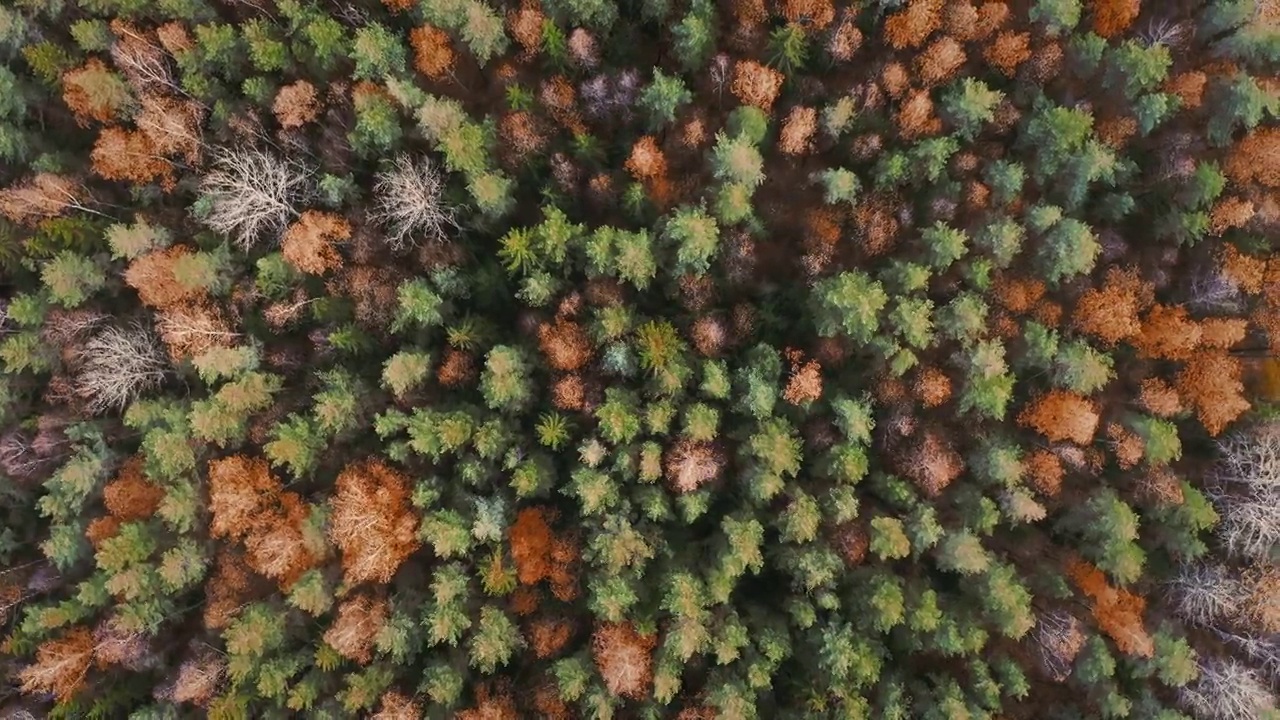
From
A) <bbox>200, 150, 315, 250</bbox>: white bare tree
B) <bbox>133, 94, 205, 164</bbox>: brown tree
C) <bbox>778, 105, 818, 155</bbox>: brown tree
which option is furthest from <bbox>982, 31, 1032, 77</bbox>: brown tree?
<bbox>133, 94, 205, 164</bbox>: brown tree

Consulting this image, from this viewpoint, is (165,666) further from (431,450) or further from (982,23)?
(982,23)

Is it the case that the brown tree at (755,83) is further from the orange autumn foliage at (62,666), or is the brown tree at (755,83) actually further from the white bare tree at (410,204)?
the orange autumn foliage at (62,666)

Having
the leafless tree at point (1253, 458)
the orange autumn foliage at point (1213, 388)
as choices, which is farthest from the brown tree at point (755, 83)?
the leafless tree at point (1253, 458)

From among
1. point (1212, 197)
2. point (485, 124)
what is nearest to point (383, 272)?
point (485, 124)

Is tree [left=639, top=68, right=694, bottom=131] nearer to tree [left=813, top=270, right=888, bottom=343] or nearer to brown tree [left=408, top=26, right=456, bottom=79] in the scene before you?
brown tree [left=408, top=26, right=456, bottom=79]

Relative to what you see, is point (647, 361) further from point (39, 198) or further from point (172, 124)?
point (39, 198)

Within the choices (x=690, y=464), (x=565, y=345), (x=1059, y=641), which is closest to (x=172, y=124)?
(x=565, y=345)
